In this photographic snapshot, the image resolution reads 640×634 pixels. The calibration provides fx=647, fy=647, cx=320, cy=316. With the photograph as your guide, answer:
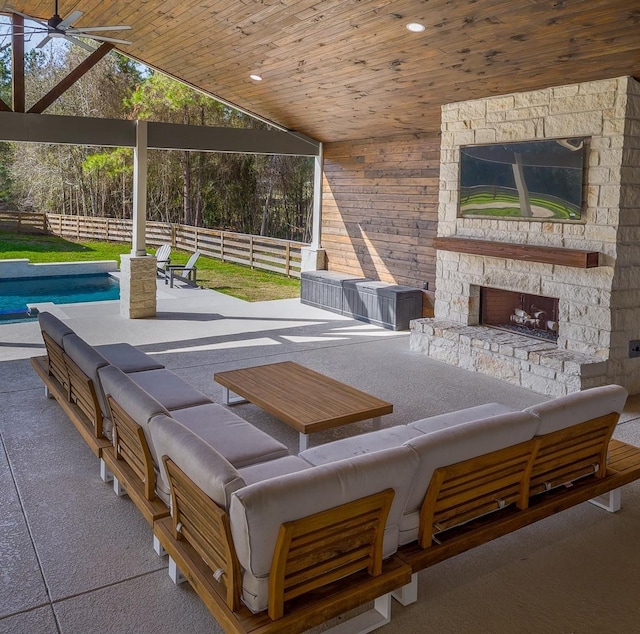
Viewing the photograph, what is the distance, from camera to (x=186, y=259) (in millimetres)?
16656

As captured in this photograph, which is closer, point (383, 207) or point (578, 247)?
point (578, 247)

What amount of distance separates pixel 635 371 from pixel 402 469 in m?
4.49

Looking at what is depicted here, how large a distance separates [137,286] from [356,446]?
6357 mm

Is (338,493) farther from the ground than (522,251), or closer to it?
closer to it

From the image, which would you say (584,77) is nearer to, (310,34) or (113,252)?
(310,34)

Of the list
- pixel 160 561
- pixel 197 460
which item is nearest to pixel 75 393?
pixel 160 561

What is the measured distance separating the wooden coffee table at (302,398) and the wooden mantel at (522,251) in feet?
7.91

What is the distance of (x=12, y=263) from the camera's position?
46.9ft

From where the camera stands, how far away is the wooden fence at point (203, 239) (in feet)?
46.8

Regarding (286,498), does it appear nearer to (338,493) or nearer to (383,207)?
(338,493)

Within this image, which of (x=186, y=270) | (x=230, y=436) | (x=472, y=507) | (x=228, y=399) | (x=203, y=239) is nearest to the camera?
(x=472, y=507)

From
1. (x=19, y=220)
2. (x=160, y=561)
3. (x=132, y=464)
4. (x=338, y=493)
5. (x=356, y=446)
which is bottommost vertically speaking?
(x=160, y=561)

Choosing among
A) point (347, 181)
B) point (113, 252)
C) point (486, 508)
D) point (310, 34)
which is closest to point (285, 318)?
point (347, 181)

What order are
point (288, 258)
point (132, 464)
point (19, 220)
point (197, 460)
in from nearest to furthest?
point (197, 460)
point (132, 464)
point (288, 258)
point (19, 220)
